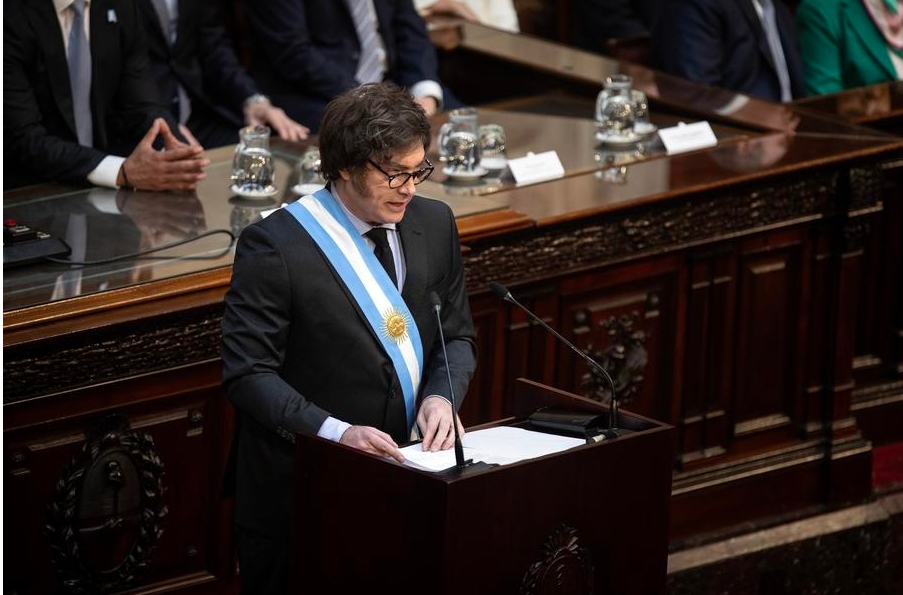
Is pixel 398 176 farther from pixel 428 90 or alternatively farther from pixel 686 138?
pixel 428 90

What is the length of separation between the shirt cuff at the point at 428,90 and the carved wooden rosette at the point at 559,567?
271cm

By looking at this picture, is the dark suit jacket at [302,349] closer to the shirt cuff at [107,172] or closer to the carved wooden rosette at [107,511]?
the carved wooden rosette at [107,511]

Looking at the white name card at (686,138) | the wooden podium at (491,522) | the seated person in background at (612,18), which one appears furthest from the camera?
the seated person in background at (612,18)

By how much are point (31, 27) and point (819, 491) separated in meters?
2.25

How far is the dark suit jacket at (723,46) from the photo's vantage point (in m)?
4.69

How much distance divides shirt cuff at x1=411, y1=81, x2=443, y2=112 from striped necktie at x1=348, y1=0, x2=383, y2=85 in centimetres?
14

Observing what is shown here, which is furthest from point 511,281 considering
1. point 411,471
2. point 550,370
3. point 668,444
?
point 411,471

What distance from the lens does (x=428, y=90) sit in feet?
15.4

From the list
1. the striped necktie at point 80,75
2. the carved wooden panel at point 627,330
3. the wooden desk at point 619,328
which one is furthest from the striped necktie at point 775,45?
the striped necktie at point 80,75

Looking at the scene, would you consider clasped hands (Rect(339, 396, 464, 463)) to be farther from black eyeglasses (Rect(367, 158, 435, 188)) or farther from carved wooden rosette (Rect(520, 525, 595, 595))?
black eyeglasses (Rect(367, 158, 435, 188))

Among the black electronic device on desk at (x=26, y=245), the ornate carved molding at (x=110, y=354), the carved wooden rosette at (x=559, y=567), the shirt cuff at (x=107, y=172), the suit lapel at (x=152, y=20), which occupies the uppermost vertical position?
the suit lapel at (x=152, y=20)

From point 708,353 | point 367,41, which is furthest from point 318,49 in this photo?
point 708,353

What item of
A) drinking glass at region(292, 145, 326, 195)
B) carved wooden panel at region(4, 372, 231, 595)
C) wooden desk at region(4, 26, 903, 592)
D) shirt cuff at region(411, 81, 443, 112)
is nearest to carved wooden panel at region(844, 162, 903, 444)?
wooden desk at region(4, 26, 903, 592)

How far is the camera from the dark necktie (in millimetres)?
2295
